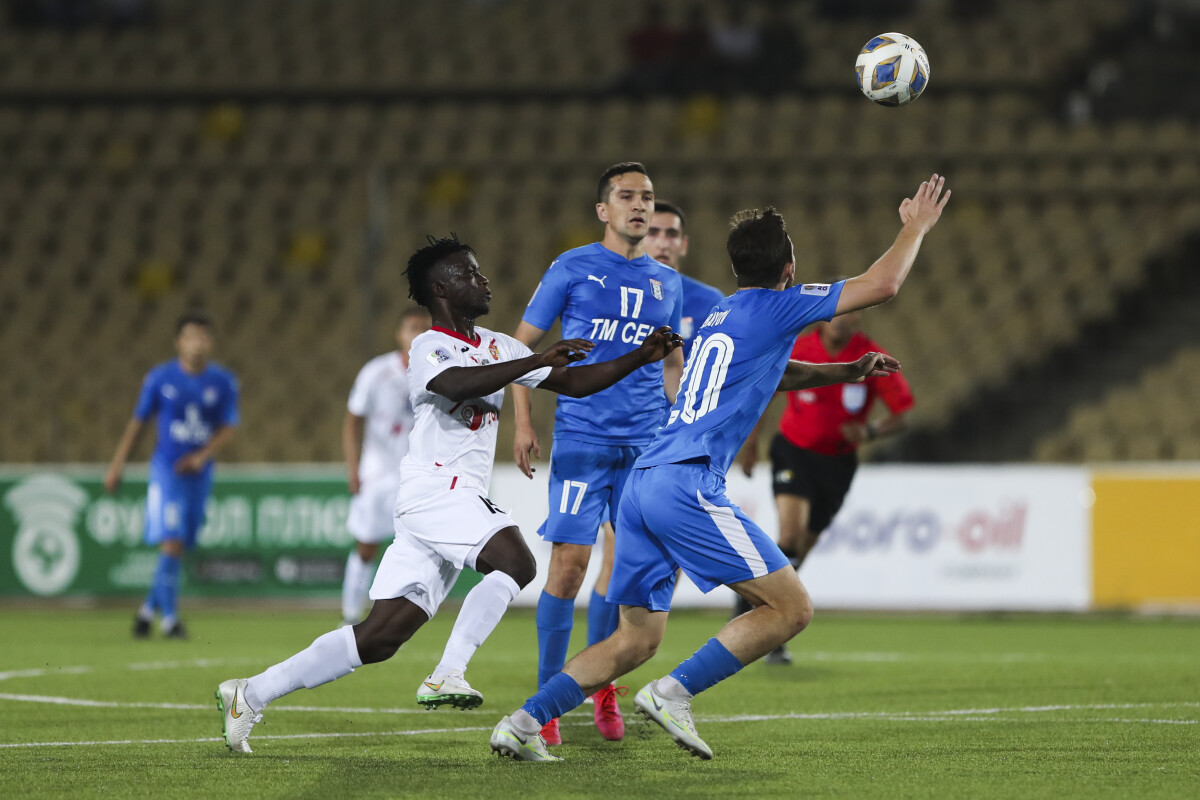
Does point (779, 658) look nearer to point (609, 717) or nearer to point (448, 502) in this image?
point (609, 717)

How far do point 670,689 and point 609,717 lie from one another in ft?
3.42

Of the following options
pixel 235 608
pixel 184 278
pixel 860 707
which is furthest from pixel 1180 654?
pixel 184 278

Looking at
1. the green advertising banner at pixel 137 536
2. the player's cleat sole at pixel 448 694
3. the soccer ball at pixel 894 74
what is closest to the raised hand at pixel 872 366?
the soccer ball at pixel 894 74

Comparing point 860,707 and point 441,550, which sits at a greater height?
point 441,550

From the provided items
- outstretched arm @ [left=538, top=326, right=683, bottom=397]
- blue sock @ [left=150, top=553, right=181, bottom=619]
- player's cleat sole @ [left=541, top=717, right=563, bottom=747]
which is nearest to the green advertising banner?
blue sock @ [left=150, top=553, right=181, bottom=619]

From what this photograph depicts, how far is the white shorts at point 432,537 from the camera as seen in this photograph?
5566mm

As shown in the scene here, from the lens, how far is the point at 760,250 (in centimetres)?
565

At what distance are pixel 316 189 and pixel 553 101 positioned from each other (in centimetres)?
340

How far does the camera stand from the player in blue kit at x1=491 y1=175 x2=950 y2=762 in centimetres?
542

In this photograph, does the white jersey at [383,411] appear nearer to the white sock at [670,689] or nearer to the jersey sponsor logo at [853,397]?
the jersey sponsor logo at [853,397]

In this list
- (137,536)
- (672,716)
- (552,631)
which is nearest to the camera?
(672,716)

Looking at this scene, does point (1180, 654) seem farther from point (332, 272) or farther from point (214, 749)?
point (332, 272)

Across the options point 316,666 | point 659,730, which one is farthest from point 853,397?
point 316,666

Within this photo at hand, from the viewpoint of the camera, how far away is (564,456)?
657 centimetres
